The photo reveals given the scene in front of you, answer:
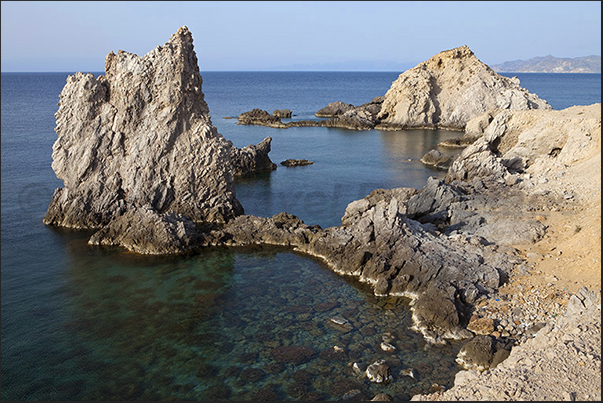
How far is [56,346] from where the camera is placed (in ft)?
67.0

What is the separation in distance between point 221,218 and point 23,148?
3313 cm

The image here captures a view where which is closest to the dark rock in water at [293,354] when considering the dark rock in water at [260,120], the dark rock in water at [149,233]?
the dark rock in water at [149,233]

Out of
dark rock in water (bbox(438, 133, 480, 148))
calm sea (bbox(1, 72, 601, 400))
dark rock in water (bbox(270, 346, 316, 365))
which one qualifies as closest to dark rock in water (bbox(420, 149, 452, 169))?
dark rock in water (bbox(438, 133, 480, 148))

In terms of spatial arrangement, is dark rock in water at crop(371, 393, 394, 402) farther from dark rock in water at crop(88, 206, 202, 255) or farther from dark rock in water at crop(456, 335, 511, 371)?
dark rock in water at crop(88, 206, 202, 255)

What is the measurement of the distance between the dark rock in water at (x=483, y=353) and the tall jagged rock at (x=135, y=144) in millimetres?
19675

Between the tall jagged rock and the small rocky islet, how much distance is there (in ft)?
0.25

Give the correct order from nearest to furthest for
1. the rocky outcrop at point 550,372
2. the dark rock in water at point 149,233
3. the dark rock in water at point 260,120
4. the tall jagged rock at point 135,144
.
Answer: the rocky outcrop at point 550,372, the dark rock in water at point 149,233, the tall jagged rock at point 135,144, the dark rock in water at point 260,120

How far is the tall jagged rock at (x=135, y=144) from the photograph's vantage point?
33719 mm

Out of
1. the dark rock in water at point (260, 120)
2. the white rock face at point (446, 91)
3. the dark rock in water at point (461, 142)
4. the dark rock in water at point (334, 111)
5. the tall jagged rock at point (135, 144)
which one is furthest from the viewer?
the dark rock in water at point (334, 111)

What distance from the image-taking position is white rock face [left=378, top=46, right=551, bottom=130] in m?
77.2

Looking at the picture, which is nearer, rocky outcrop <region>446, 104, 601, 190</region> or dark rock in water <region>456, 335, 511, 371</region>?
dark rock in water <region>456, 335, 511, 371</region>

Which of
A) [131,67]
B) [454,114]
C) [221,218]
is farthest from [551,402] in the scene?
[454,114]

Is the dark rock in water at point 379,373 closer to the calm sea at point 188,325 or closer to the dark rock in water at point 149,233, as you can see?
the calm sea at point 188,325

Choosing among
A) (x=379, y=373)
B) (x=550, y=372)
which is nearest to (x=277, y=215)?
(x=379, y=373)
